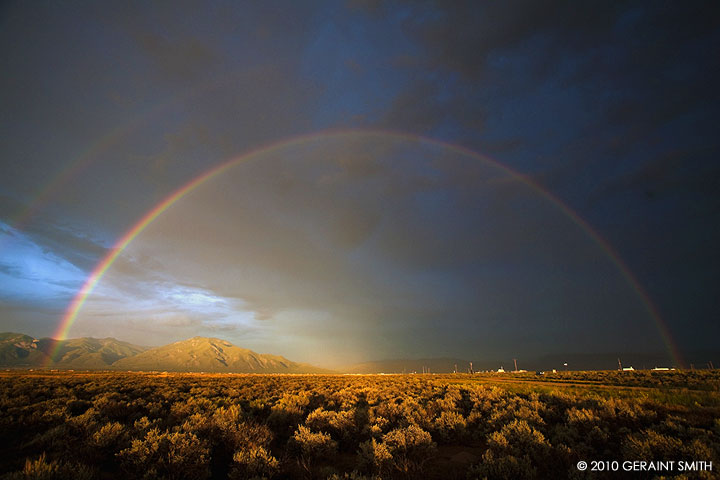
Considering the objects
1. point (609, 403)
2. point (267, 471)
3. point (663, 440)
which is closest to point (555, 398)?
point (609, 403)

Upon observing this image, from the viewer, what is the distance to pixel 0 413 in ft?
42.1

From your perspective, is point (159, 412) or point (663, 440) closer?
point (663, 440)

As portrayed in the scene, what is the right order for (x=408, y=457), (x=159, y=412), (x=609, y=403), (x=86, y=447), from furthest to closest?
(x=159, y=412) < (x=609, y=403) < (x=408, y=457) < (x=86, y=447)

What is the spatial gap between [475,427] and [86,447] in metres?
12.6

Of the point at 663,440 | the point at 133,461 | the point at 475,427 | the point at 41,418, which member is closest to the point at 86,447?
the point at 133,461

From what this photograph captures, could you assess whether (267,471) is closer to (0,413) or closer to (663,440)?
(663,440)

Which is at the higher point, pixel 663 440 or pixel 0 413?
pixel 663 440

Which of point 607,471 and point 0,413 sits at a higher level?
point 607,471

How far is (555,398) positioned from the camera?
14.2 metres

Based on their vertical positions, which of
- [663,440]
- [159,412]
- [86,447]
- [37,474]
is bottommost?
[159,412]

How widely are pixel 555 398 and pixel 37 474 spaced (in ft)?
58.1

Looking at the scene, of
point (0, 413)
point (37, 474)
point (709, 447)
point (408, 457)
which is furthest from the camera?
point (0, 413)

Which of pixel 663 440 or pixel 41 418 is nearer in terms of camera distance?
pixel 663 440

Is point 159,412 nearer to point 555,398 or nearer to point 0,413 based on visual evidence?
point 0,413
